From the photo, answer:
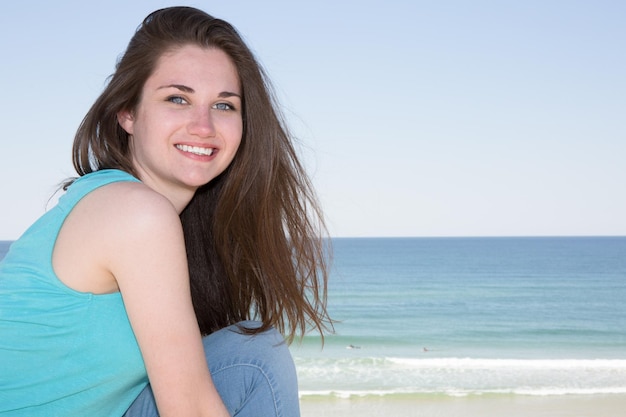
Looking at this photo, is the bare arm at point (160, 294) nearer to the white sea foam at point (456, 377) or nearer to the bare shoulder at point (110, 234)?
the bare shoulder at point (110, 234)

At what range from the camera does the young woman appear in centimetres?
186

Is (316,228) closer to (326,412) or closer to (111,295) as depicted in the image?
(111,295)

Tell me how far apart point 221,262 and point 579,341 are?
49.1ft

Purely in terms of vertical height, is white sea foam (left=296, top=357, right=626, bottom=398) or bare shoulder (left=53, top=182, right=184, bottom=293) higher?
bare shoulder (left=53, top=182, right=184, bottom=293)

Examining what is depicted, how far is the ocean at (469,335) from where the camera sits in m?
9.79

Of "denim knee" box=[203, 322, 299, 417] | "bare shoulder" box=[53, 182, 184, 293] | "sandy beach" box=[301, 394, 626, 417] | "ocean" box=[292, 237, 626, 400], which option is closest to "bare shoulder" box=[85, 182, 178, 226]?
"bare shoulder" box=[53, 182, 184, 293]

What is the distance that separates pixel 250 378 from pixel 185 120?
769 mm

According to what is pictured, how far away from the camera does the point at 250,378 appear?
227cm

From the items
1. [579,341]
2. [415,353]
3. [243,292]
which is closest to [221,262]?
[243,292]

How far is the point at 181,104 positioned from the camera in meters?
2.23

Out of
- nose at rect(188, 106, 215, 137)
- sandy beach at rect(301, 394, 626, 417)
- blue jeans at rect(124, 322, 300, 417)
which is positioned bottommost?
sandy beach at rect(301, 394, 626, 417)

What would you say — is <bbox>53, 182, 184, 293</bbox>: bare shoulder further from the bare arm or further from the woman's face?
the woman's face

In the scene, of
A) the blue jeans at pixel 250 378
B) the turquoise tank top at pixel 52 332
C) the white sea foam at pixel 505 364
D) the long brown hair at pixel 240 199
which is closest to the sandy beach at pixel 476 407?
the white sea foam at pixel 505 364

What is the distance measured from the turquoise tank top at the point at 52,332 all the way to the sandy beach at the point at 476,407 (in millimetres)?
Answer: 5717
